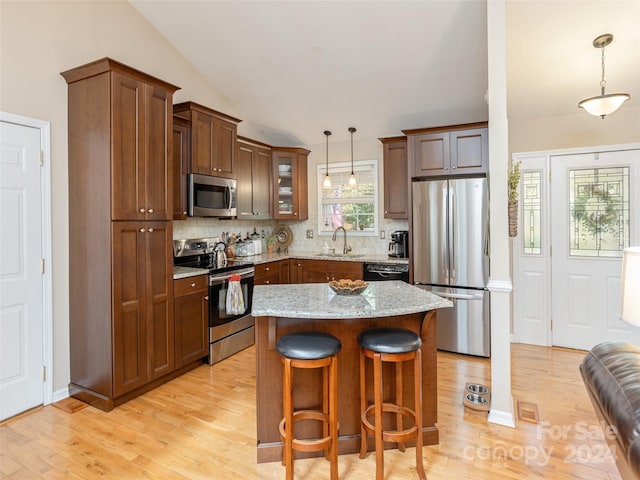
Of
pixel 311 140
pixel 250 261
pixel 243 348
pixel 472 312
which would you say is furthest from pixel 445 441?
pixel 311 140

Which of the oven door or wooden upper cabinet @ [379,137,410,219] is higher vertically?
wooden upper cabinet @ [379,137,410,219]

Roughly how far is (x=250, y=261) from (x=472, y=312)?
258 cm

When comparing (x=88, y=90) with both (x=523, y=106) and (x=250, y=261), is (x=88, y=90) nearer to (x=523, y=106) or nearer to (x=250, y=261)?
(x=250, y=261)

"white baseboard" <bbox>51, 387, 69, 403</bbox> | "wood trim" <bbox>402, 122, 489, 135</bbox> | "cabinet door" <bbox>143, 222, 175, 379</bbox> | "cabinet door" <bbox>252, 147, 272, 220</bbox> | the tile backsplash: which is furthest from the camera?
"cabinet door" <bbox>252, 147, 272, 220</bbox>

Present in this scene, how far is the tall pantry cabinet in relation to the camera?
2.62 meters

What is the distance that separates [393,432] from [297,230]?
4.08 meters

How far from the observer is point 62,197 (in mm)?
2816

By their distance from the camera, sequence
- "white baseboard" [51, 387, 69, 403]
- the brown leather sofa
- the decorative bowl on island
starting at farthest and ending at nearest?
"white baseboard" [51, 387, 69, 403]
the decorative bowl on island
the brown leather sofa

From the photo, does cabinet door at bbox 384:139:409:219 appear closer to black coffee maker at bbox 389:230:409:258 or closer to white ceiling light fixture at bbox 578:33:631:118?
black coffee maker at bbox 389:230:409:258

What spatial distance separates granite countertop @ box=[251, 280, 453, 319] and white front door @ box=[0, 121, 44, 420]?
1819 millimetres

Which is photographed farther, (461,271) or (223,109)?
(223,109)

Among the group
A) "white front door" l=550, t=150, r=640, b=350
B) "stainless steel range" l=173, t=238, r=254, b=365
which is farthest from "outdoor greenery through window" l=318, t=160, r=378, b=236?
"white front door" l=550, t=150, r=640, b=350

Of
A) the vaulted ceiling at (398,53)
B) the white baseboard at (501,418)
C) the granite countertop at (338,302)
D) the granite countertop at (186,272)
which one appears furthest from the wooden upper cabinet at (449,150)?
the granite countertop at (186,272)

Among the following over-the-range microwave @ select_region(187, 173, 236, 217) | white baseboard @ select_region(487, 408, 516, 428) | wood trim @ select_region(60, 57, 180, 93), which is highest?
wood trim @ select_region(60, 57, 180, 93)
